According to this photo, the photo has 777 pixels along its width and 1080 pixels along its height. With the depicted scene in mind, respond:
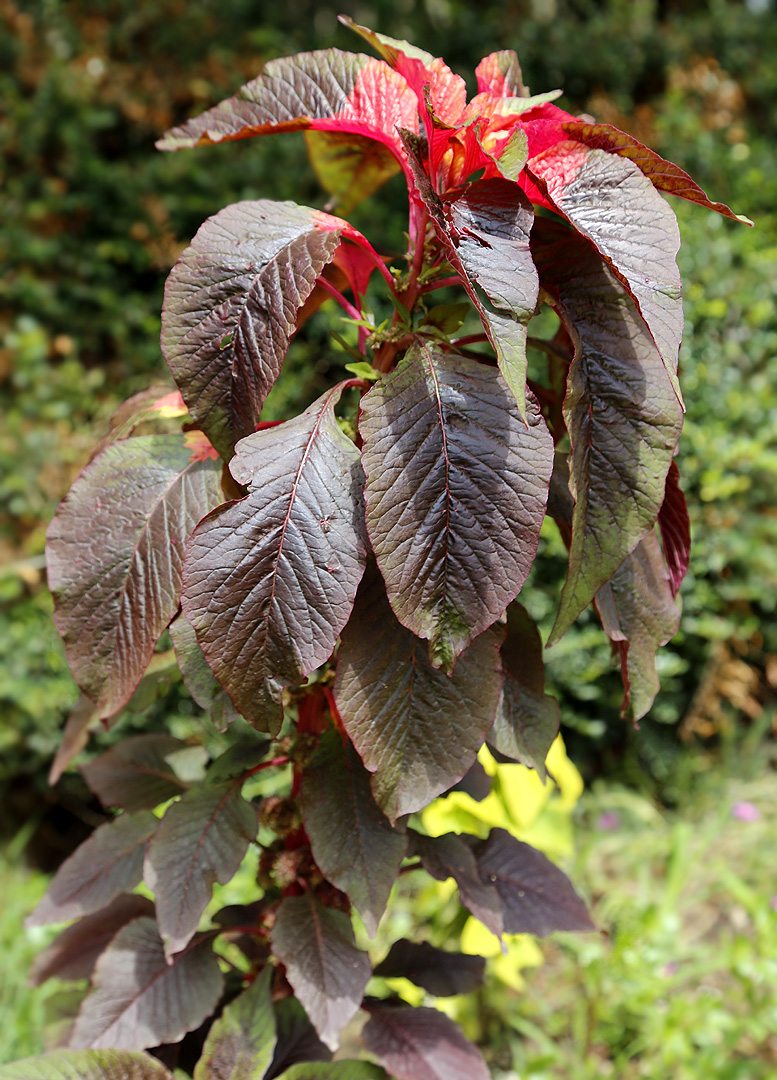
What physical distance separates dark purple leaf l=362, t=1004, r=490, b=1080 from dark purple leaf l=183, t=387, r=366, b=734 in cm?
45

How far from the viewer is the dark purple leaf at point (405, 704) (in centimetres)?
69

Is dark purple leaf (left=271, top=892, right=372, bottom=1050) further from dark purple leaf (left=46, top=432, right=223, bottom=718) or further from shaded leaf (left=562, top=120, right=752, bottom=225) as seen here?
shaded leaf (left=562, top=120, right=752, bottom=225)

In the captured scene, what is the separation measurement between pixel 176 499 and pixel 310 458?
0.52ft

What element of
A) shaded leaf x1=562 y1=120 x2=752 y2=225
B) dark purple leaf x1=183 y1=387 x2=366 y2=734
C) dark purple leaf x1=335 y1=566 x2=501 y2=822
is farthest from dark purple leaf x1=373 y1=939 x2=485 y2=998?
shaded leaf x1=562 y1=120 x2=752 y2=225

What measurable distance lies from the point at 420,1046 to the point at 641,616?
0.54 m

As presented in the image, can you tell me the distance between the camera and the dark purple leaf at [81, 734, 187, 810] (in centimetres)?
98

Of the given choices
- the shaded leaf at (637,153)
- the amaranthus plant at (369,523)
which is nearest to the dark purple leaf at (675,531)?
the amaranthus plant at (369,523)

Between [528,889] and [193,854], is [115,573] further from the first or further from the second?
[528,889]

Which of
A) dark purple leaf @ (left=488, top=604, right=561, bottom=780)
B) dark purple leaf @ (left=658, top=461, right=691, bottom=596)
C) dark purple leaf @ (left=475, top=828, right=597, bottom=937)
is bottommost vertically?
dark purple leaf @ (left=475, top=828, right=597, bottom=937)

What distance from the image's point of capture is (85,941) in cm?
102

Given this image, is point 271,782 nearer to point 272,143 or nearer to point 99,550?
point 99,550

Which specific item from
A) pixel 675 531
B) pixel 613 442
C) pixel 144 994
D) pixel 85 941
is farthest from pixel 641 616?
pixel 85 941

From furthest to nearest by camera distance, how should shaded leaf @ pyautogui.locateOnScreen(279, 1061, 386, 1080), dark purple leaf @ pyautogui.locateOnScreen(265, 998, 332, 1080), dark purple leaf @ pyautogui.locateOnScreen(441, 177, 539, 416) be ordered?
1. dark purple leaf @ pyautogui.locateOnScreen(265, 998, 332, 1080)
2. shaded leaf @ pyautogui.locateOnScreen(279, 1061, 386, 1080)
3. dark purple leaf @ pyautogui.locateOnScreen(441, 177, 539, 416)

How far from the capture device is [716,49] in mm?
3867
